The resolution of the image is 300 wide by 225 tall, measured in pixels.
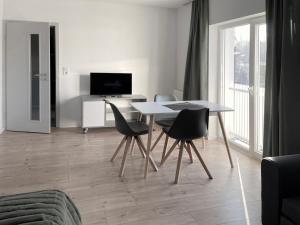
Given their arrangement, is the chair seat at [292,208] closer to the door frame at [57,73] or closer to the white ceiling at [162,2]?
the white ceiling at [162,2]

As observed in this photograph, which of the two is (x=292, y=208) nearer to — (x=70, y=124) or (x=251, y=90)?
(x=251, y=90)

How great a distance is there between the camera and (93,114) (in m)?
Answer: 5.70

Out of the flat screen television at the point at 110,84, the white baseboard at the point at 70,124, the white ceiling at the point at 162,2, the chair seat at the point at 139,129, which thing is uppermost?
the white ceiling at the point at 162,2


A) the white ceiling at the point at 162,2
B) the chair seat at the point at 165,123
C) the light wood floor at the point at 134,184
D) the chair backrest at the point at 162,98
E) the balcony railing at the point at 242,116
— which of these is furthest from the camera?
the white ceiling at the point at 162,2

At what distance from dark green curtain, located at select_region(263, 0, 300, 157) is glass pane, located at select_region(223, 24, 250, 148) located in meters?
0.93

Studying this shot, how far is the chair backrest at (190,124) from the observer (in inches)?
126

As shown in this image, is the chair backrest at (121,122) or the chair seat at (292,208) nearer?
the chair seat at (292,208)

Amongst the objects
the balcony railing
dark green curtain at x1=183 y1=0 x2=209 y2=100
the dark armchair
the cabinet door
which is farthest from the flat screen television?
the dark armchair

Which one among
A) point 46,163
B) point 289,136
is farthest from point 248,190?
point 46,163

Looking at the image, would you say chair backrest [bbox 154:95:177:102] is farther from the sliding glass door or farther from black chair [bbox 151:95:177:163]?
the sliding glass door

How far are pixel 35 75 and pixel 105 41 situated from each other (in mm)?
1541

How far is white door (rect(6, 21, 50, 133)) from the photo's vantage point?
17.9ft

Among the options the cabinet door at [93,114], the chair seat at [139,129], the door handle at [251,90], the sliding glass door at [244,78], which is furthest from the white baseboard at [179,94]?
the chair seat at [139,129]

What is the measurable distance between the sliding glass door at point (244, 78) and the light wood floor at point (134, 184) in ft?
1.30
